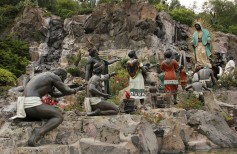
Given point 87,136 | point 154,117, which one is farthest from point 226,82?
point 87,136

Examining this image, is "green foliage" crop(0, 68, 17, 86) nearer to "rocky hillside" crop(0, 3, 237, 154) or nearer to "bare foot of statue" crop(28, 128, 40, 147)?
"rocky hillside" crop(0, 3, 237, 154)

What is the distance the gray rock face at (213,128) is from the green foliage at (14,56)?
1443cm

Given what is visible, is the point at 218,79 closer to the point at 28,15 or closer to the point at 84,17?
the point at 84,17

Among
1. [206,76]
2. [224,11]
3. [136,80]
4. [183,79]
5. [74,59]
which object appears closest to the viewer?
[136,80]

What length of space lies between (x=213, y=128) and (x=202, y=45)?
6449 millimetres

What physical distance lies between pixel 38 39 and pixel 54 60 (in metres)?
2.94

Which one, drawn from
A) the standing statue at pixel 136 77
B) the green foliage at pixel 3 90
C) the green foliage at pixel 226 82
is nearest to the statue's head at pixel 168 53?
the standing statue at pixel 136 77

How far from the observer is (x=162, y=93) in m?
12.9

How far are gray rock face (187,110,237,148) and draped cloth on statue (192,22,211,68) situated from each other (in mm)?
5259

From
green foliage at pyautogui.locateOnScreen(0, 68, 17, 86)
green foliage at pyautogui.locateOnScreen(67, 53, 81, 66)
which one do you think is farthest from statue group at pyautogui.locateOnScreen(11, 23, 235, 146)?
green foliage at pyautogui.locateOnScreen(67, 53, 81, 66)

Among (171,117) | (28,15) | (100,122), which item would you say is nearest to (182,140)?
(171,117)

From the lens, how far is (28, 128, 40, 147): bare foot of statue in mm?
7269

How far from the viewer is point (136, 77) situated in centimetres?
A: 1141

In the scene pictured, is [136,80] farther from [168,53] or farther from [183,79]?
[183,79]
